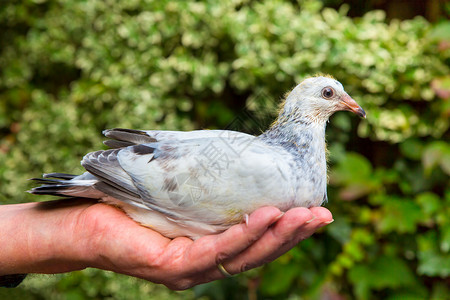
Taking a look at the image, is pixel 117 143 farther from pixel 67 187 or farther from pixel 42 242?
pixel 42 242

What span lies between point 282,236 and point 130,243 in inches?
17.0

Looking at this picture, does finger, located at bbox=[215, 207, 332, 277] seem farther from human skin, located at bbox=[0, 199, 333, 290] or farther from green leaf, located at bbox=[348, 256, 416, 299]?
green leaf, located at bbox=[348, 256, 416, 299]

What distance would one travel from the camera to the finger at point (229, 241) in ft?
4.09

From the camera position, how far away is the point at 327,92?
1.49 m

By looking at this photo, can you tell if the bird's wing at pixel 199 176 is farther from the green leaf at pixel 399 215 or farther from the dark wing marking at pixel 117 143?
the green leaf at pixel 399 215

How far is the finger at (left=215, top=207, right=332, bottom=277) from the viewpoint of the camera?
1239 mm

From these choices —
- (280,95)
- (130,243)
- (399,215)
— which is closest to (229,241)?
(130,243)

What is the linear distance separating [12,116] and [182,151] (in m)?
2.11

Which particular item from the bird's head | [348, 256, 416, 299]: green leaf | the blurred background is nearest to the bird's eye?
the bird's head

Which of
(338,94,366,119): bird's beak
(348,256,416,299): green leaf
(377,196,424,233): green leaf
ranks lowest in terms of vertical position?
(348,256,416,299): green leaf

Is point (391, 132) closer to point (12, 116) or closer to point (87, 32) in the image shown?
point (87, 32)

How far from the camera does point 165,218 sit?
1.46 m

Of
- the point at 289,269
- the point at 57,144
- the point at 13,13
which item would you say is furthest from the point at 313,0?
the point at 13,13
